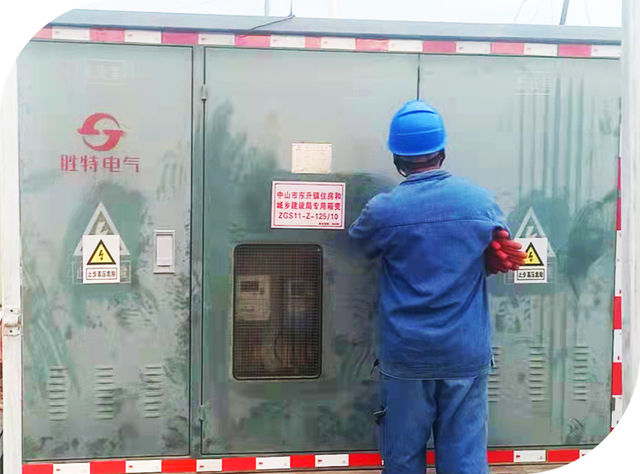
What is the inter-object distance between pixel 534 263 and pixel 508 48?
891 mm

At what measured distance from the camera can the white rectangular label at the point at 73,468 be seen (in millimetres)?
2668

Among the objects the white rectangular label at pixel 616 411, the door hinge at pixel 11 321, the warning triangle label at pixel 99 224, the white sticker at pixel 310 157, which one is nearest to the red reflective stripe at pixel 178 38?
the white sticker at pixel 310 157

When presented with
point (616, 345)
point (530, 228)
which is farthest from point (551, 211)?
point (616, 345)

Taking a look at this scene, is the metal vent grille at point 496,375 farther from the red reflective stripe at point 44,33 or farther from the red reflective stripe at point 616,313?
the red reflective stripe at point 44,33

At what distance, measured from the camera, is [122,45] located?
263 cm

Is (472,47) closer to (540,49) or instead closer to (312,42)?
(540,49)

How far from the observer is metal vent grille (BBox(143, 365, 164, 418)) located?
2693 millimetres

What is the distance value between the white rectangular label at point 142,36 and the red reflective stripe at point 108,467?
165 cm

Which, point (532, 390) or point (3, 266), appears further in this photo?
point (532, 390)

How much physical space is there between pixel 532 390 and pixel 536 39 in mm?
1453

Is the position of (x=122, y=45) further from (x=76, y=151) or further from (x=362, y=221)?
(x=362, y=221)

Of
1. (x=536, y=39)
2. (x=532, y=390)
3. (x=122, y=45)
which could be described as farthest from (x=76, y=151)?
(x=532, y=390)

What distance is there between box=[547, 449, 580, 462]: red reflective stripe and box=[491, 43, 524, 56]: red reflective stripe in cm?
167

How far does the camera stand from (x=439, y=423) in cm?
245
